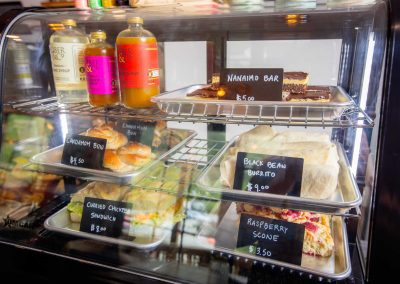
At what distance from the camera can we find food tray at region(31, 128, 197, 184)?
3.60 ft

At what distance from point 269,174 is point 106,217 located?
600 millimetres

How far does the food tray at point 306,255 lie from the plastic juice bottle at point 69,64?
0.70 metres

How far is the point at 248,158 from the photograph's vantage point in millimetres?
1003

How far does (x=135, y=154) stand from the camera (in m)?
1.24

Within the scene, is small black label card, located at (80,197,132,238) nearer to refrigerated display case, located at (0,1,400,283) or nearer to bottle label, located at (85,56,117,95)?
refrigerated display case, located at (0,1,400,283)

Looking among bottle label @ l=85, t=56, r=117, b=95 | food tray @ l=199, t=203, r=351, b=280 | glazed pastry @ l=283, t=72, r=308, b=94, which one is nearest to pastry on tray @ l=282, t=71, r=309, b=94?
glazed pastry @ l=283, t=72, r=308, b=94

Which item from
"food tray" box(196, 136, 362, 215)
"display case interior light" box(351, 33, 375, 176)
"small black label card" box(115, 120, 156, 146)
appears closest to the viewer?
"food tray" box(196, 136, 362, 215)

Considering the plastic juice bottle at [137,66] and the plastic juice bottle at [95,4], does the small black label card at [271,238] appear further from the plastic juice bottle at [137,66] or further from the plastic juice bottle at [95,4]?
the plastic juice bottle at [95,4]

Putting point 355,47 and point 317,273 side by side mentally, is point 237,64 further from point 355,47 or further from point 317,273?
point 317,273

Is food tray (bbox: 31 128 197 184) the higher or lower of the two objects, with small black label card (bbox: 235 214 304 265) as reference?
higher

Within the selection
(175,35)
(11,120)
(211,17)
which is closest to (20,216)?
(11,120)

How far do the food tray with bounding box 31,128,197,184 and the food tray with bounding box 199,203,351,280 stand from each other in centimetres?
32

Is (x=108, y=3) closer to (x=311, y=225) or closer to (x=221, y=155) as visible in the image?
(x=221, y=155)

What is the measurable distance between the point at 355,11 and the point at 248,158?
586 mm
